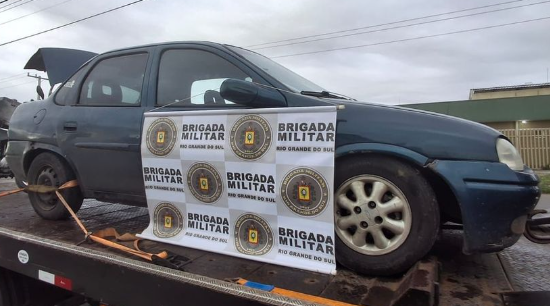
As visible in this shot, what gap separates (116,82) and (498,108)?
20.3 meters

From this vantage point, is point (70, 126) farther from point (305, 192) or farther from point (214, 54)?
point (305, 192)

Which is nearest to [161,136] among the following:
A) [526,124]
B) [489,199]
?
[489,199]

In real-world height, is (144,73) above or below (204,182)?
above

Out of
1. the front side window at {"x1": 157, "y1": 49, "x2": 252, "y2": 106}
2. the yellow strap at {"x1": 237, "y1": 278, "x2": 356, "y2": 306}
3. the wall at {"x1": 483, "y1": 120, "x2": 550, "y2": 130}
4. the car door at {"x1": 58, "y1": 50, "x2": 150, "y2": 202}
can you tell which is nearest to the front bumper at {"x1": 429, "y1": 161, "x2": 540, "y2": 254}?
the yellow strap at {"x1": 237, "y1": 278, "x2": 356, "y2": 306}

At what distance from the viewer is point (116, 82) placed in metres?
3.22

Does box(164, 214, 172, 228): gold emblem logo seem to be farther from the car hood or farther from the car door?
the car hood

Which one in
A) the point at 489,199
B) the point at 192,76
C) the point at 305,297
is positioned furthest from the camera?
the point at 192,76

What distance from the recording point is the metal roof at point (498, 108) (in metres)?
18.7

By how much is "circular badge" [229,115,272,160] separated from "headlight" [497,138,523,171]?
117cm

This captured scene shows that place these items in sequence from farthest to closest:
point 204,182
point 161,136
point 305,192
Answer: point 161,136
point 204,182
point 305,192

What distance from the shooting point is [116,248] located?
8.21 ft

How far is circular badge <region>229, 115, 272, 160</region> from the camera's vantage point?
224 cm

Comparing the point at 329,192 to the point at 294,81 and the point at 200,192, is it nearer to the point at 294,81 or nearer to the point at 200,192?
the point at 200,192

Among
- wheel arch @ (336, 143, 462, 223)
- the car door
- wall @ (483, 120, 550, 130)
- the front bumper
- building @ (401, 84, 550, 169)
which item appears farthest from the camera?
wall @ (483, 120, 550, 130)
